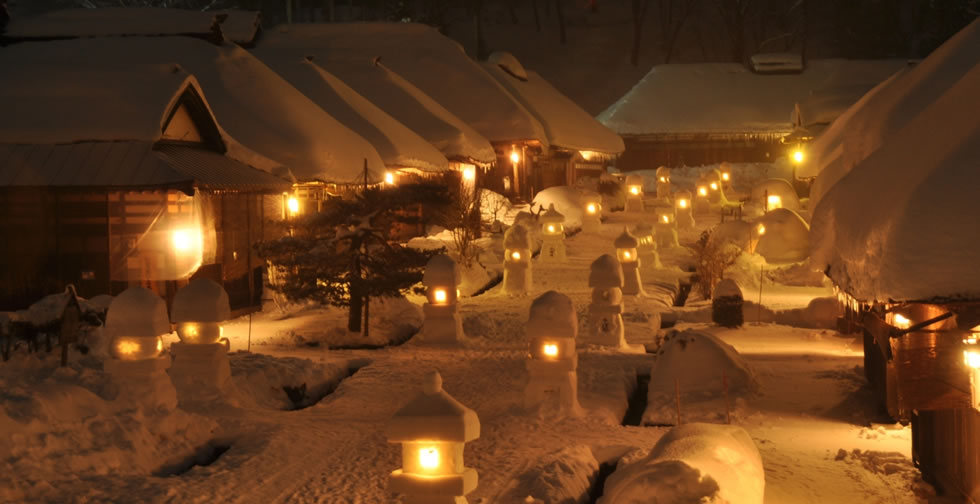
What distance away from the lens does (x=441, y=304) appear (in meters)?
19.4

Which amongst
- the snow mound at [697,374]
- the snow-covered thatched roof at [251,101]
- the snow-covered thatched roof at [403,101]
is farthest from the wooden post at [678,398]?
the snow-covered thatched roof at [403,101]

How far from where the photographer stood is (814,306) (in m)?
22.3

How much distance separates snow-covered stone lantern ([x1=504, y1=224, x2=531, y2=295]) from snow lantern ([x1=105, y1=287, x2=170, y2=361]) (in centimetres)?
1262

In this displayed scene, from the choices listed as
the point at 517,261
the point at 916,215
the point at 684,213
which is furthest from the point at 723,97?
the point at 916,215

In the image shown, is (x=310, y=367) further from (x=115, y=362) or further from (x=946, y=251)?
(x=946, y=251)

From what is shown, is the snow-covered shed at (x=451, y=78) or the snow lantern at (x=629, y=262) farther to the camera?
the snow-covered shed at (x=451, y=78)

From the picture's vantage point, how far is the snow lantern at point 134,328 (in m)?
13.0

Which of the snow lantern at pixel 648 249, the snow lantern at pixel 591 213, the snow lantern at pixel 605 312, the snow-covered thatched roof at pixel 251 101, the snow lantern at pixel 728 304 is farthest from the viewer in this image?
the snow lantern at pixel 591 213

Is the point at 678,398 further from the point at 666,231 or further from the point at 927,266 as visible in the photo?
the point at 666,231

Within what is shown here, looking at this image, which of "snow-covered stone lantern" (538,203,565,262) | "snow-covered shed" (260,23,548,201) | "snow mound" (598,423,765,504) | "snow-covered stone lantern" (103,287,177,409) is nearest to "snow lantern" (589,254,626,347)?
"snow-covered stone lantern" (103,287,177,409)

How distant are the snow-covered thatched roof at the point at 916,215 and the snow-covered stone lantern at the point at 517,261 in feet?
41.7

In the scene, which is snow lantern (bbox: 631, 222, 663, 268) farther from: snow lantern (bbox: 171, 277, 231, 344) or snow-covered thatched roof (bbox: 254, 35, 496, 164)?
snow lantern (bbox: 171, 277, 231, 344)

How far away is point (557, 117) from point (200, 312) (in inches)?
1368

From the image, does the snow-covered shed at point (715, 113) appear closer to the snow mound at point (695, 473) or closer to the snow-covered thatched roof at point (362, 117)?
the snow-covered thatched roof at point (362, 117)
